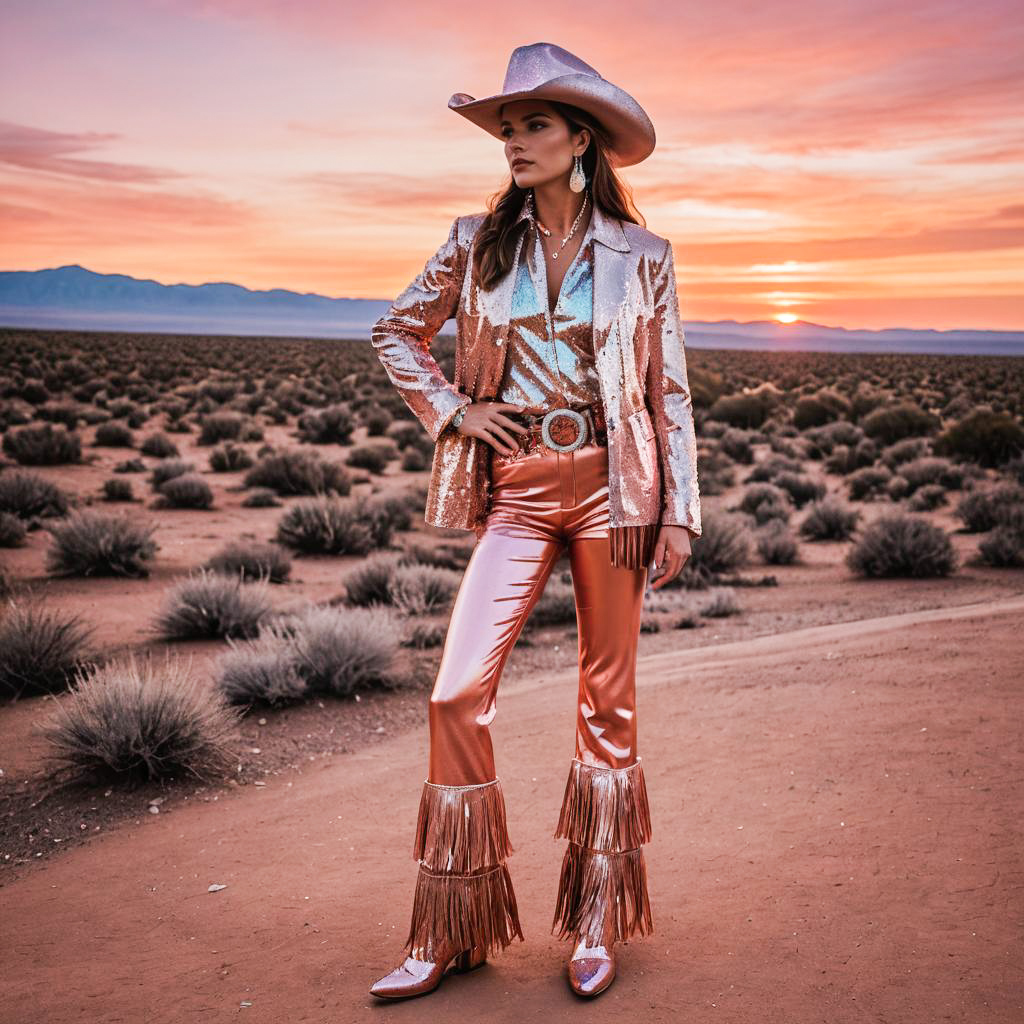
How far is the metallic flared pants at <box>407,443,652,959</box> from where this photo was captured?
3.25m

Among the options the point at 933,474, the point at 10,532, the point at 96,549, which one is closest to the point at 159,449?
the point at 10,532

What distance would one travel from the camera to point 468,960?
351cm

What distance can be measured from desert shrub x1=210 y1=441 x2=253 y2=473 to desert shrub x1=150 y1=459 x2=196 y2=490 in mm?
1553

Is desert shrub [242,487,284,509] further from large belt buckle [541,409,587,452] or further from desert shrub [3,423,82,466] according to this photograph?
large belt buckle [541,409,587,452]

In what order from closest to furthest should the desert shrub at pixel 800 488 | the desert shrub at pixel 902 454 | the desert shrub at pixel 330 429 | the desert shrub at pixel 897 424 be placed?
the desert shrub at pixel 800 488
the desert shrub at pixel 902 454
the desert shrub at pixel 330 429
the desert shrub at pixel 897 424

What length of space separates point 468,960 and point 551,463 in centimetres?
165

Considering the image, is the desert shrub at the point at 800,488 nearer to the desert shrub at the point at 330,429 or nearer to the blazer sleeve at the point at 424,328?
the desert shrub at the point at 330,429

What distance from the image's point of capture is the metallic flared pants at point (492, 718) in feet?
10.7

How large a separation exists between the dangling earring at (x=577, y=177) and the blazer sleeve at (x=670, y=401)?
337 mm

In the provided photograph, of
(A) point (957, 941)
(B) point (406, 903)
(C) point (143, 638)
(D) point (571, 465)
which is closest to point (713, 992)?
(A) point (957, 941)

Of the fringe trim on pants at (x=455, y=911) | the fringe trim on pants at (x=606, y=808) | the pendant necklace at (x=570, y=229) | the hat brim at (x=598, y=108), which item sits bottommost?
the fringe trim on pants at (x=455, y=911)

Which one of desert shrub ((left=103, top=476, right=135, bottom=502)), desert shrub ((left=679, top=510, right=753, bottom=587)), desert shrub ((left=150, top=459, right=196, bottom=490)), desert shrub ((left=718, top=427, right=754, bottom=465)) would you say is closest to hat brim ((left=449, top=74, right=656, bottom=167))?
desert shrub ((left=679, top=510, right=753, bottom=587))

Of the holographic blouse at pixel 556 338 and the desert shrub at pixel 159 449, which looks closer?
the holographic blouse at pixel 556 338

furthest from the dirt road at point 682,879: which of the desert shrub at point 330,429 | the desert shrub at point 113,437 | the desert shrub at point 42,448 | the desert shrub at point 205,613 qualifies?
the desert shrub at point 330,429
